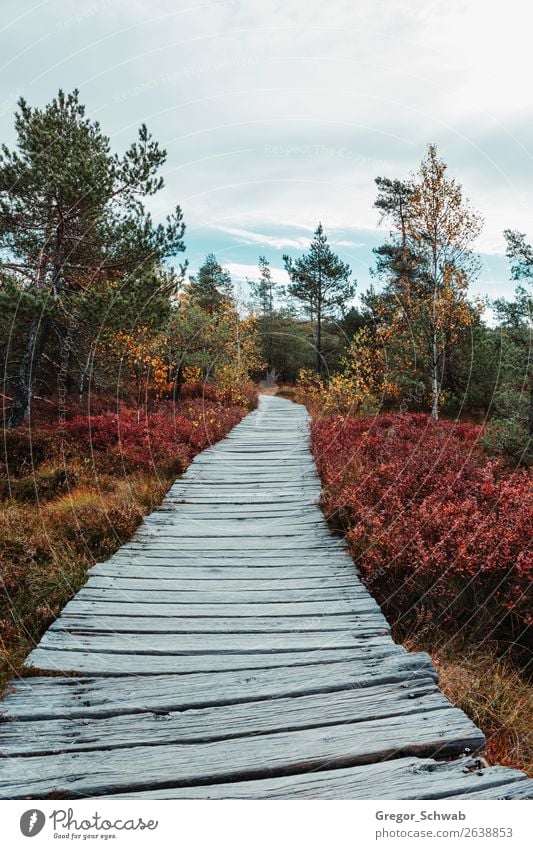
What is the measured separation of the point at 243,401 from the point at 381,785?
51.7ft

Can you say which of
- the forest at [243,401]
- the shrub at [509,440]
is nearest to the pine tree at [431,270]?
the forest at [243,401]

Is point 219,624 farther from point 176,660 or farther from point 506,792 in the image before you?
point 506,792

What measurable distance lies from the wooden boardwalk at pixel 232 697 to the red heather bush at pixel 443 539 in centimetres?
40

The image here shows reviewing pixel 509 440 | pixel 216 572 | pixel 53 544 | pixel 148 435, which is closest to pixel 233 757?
pixel 216 572

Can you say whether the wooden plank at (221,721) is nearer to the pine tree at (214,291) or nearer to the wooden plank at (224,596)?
the wooden plank at (224,596)

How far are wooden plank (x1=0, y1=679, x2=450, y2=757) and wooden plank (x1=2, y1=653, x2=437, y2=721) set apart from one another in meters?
0.06

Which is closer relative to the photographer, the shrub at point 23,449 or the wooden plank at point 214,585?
the wooden plank at point 214,585

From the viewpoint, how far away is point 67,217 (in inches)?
372

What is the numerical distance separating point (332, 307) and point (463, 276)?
5.27 m

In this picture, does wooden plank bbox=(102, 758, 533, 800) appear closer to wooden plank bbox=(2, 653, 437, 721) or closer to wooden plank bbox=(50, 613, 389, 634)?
wooden plank bbox=(2, 653, 437, 721)

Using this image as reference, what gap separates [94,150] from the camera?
390 inches

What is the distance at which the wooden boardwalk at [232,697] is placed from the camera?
2.00 meters

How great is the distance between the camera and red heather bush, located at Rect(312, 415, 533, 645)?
12.3 feet

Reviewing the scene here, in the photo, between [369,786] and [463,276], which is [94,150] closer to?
[463,276]
